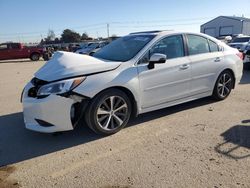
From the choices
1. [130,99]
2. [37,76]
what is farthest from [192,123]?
[37,76]

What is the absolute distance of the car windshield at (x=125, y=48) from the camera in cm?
501

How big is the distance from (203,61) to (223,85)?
0.99 m

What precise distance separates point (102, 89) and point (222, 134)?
203 centimetres

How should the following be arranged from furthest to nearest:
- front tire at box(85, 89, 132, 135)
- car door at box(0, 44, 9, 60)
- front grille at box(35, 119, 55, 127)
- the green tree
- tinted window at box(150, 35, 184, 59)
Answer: the green tree, car door at box(0, 44, 9, 60), tinted window at box(150, 35, 184, 59), front tire at box(85, 89, 132, 135), front grille at box(35, 119, 55, 127)

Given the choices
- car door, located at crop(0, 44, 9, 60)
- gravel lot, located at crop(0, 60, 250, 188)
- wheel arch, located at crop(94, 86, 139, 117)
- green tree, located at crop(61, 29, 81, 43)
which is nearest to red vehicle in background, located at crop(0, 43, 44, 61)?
car door, located at crop(0, 44, 9, 60)

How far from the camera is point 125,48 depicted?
17.5 ft

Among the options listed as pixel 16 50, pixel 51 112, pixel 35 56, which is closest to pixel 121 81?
pixel 51 112

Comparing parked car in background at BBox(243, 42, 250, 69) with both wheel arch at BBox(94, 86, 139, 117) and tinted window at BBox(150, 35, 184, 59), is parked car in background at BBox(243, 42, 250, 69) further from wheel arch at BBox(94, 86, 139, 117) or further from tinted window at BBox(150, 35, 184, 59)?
wheel arch at BBox(94, 86, 139, 117)

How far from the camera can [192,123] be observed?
5.06m

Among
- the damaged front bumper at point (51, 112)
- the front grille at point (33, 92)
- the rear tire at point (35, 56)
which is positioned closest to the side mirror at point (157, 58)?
the damaged front bumper at point (51, 112)

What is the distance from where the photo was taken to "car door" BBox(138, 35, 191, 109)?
4.86m

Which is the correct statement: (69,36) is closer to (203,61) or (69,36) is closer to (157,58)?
(203,61)

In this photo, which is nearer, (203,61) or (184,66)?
(184,66)

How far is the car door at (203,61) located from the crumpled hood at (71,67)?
1.75 meters
